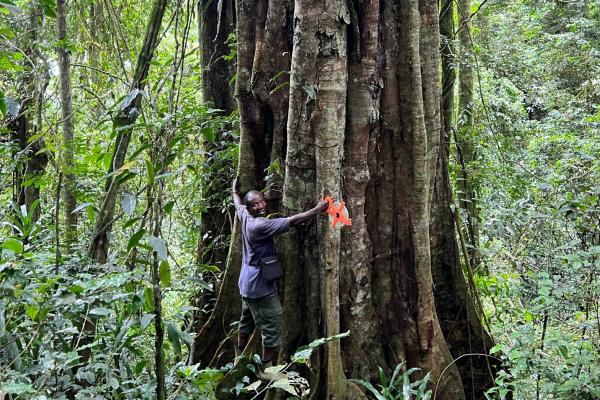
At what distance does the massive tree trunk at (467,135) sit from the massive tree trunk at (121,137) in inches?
118

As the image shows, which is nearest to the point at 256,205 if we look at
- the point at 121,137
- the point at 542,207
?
the point at 121,137

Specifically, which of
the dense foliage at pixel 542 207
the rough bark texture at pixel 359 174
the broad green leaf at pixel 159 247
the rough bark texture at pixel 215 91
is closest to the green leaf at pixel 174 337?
the broad green leaf at pixel 159 247

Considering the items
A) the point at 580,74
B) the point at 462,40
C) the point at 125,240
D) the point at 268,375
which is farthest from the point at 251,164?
the point at 580,74

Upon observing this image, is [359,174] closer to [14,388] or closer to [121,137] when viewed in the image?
[121,137]

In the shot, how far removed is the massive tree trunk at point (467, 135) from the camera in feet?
18.0

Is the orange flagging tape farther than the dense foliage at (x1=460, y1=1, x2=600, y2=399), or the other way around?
the dense foliage at (x1=460, y1=1, x2=600, y2=399)

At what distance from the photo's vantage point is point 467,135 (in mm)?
6098

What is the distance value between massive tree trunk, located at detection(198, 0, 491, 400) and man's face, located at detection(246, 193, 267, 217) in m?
0.15

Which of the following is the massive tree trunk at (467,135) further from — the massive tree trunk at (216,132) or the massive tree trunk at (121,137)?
the massive tree trunk at (121,137)

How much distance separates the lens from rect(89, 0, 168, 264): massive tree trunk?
10.5 feet

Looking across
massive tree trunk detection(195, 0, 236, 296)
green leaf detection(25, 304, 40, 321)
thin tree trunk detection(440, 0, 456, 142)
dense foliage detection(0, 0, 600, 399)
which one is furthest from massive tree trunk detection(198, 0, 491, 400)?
thin tree trunk detection(440, 0, 456, 142)

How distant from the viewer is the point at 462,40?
6930 mm

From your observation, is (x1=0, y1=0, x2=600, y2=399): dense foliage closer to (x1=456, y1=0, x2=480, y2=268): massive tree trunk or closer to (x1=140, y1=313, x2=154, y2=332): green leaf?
(x1=140, y1=313, x2=154, y2=332): green leaf

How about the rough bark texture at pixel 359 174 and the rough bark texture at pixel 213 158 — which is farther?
the rough bark texture at pixel 213 158
